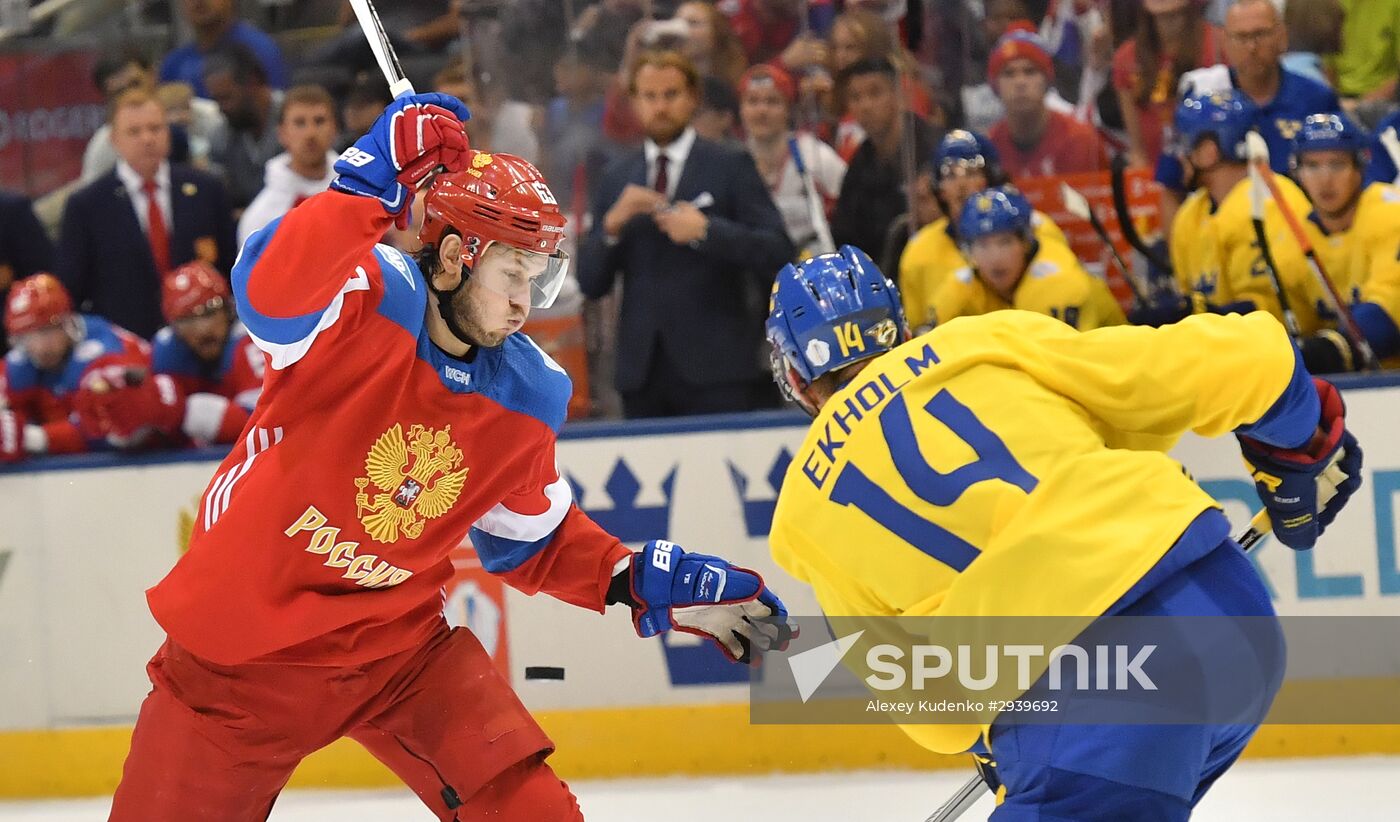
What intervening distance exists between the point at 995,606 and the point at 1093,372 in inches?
13.8

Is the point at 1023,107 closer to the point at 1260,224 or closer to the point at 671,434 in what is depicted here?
the point at 1260,224

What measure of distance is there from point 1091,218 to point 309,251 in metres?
3.30

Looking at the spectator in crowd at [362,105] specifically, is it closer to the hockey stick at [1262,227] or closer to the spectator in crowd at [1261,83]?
the spectator in crowd at [1261,83]

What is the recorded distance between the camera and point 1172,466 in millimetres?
2385

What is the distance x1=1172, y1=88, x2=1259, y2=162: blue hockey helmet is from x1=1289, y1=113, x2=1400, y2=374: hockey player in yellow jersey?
0.15 metres

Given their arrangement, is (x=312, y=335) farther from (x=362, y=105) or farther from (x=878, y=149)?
(x=362, y=105)

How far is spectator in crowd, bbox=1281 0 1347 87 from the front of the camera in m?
5.39

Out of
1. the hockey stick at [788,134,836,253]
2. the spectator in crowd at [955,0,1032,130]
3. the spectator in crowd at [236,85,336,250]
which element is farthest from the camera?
the spectator in crowd at [236,85,336,250]

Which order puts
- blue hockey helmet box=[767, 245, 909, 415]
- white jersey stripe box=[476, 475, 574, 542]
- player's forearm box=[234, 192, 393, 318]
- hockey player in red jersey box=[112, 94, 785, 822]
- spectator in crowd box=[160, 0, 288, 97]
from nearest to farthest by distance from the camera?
player's forearm box=[234, 192, 393, 318] < blue hockey helmet box=[767, 245, 909, 415] < hockey player in red jersey box=[112, 94, 785, 822] < white jersey stripe box=[476, 475, 574, 542] < spectator in crowd box=[160, 0, 288, 97]

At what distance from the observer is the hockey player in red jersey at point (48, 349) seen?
5359 millimetres

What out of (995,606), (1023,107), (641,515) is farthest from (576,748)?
(995,606)

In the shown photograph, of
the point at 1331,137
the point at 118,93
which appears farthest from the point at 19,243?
the point at 1331,137

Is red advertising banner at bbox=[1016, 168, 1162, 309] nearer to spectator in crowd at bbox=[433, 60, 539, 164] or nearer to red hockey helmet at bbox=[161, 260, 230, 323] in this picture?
spectator in crowd at bbox=[433, 60, 539, 164]

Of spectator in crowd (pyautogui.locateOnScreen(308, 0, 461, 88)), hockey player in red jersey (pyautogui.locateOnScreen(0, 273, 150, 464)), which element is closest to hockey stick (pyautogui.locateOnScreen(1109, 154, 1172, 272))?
spectator in crowd (pyautogui.locateOnScreen(308, 0, 461, 88))
